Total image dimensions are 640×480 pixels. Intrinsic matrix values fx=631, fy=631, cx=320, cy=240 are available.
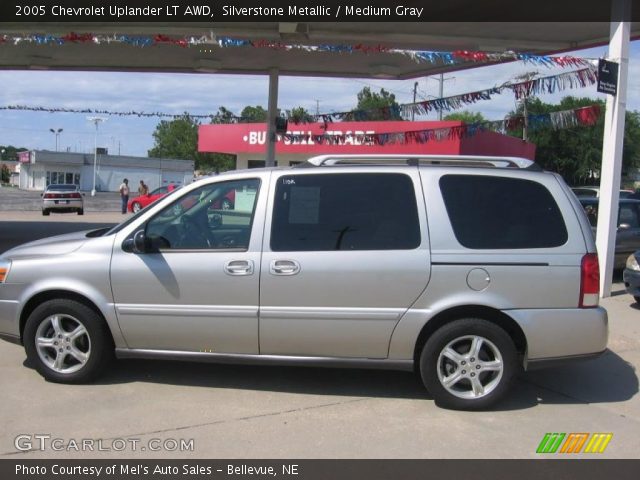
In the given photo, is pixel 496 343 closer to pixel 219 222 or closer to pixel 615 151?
pixel 219 222

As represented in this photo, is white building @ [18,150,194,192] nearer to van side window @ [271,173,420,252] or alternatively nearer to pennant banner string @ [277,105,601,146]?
pennant banner string @ [277,105,601,146]

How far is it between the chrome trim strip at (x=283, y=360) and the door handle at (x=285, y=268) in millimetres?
665

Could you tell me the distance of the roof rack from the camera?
201 inches

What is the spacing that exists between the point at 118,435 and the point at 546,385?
3.60 meters

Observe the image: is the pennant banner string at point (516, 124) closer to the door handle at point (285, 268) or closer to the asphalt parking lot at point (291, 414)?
the asphalt parking lot at point (291, 414)

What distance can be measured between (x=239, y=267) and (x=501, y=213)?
2.06m

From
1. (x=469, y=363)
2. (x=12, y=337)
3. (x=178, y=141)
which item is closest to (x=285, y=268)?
(x=469, y=363)

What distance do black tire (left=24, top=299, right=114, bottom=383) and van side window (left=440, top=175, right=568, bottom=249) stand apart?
2.94 meters

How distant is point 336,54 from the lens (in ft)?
43.4

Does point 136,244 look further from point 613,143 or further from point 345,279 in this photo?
point 613,143

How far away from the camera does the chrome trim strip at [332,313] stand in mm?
4742

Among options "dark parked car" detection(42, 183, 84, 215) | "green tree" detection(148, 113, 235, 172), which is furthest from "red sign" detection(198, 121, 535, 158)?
"green tree" detection(148, 113, 235, 172)
